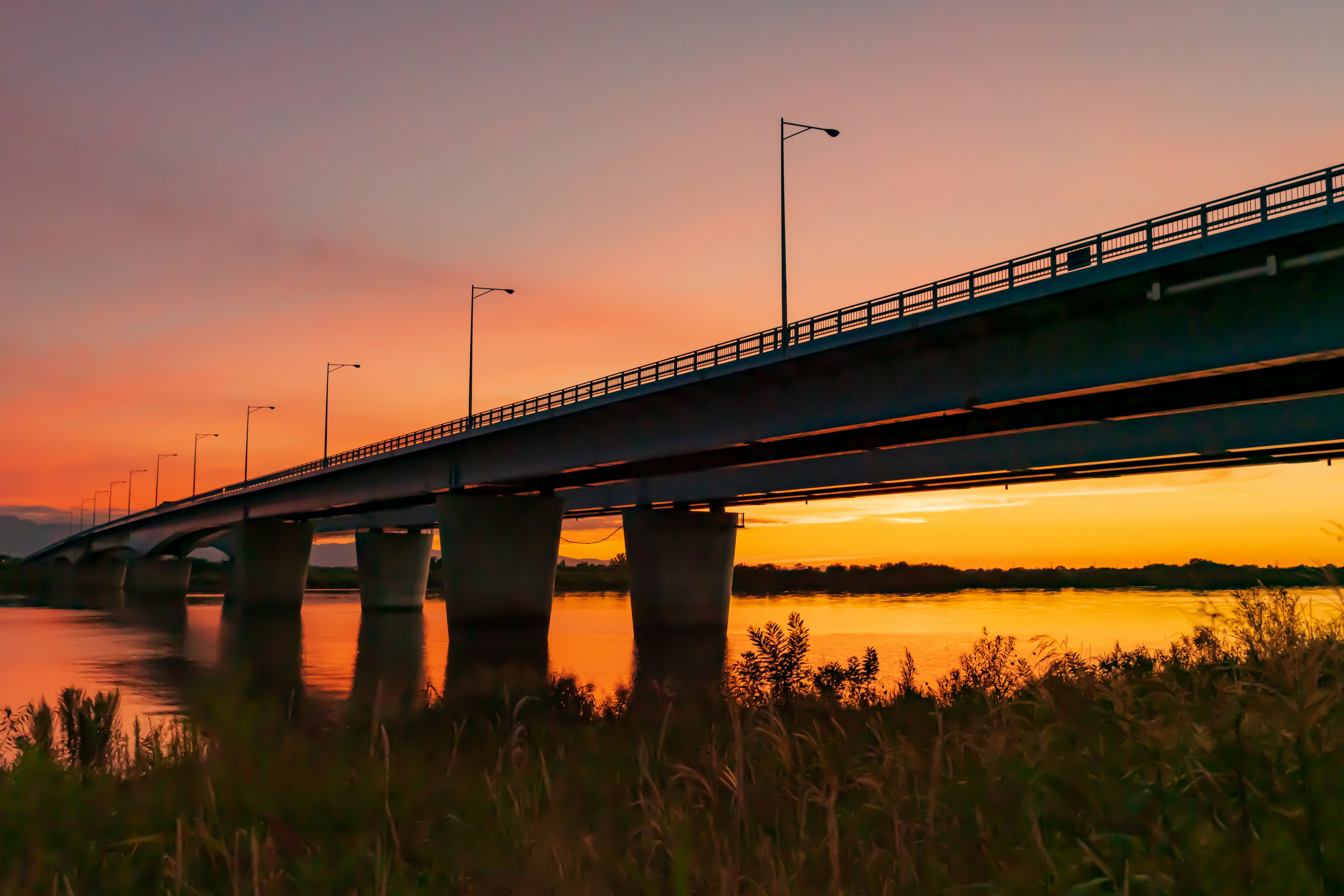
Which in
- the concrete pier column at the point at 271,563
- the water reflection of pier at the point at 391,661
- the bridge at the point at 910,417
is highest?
the bridge at the point at 910,417

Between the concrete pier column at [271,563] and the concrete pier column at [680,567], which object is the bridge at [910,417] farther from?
the concrete pier column at [271,563]

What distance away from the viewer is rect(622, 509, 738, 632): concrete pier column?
6169cm

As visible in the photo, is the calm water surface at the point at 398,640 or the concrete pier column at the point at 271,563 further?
the concrete pier column at the point at 271,563

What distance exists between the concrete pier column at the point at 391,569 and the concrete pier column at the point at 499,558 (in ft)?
115

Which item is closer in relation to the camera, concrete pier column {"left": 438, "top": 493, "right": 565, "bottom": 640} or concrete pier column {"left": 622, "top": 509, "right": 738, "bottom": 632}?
concrete pier column {"left": 438, "top": 493, "right": 565, "bottom": 640}

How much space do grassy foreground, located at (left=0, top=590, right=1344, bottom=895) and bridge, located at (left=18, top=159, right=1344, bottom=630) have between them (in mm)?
16779

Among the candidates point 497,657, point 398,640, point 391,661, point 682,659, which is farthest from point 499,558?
point 682,659

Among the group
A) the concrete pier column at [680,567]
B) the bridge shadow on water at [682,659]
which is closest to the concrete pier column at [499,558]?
the concrete pier column at [680,567]

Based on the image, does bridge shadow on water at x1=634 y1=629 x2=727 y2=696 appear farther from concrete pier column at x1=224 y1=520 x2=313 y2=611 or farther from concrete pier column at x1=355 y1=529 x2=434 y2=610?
concrete pier column at x1=224 y1=520 x2=313 y2=611

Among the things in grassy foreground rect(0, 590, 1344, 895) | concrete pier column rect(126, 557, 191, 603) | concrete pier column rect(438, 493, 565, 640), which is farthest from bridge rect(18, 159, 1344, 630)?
concrete pier column rect(126, 557, 191, 603)

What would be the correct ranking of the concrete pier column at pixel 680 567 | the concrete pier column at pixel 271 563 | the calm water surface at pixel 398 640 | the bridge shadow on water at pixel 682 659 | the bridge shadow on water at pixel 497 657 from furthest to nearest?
the concrete pier column at pixel 271 563 < the concrete pier column at pixel 680 567 < the calm water surface at pixel 398 640 < the bridge shadow on water at pixel 682 659 < the bridge shadow on water at pixel 497 657

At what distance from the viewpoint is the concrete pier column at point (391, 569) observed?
3595 inches

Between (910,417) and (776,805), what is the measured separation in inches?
1096

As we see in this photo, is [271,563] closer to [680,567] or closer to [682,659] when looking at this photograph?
[680,567]
